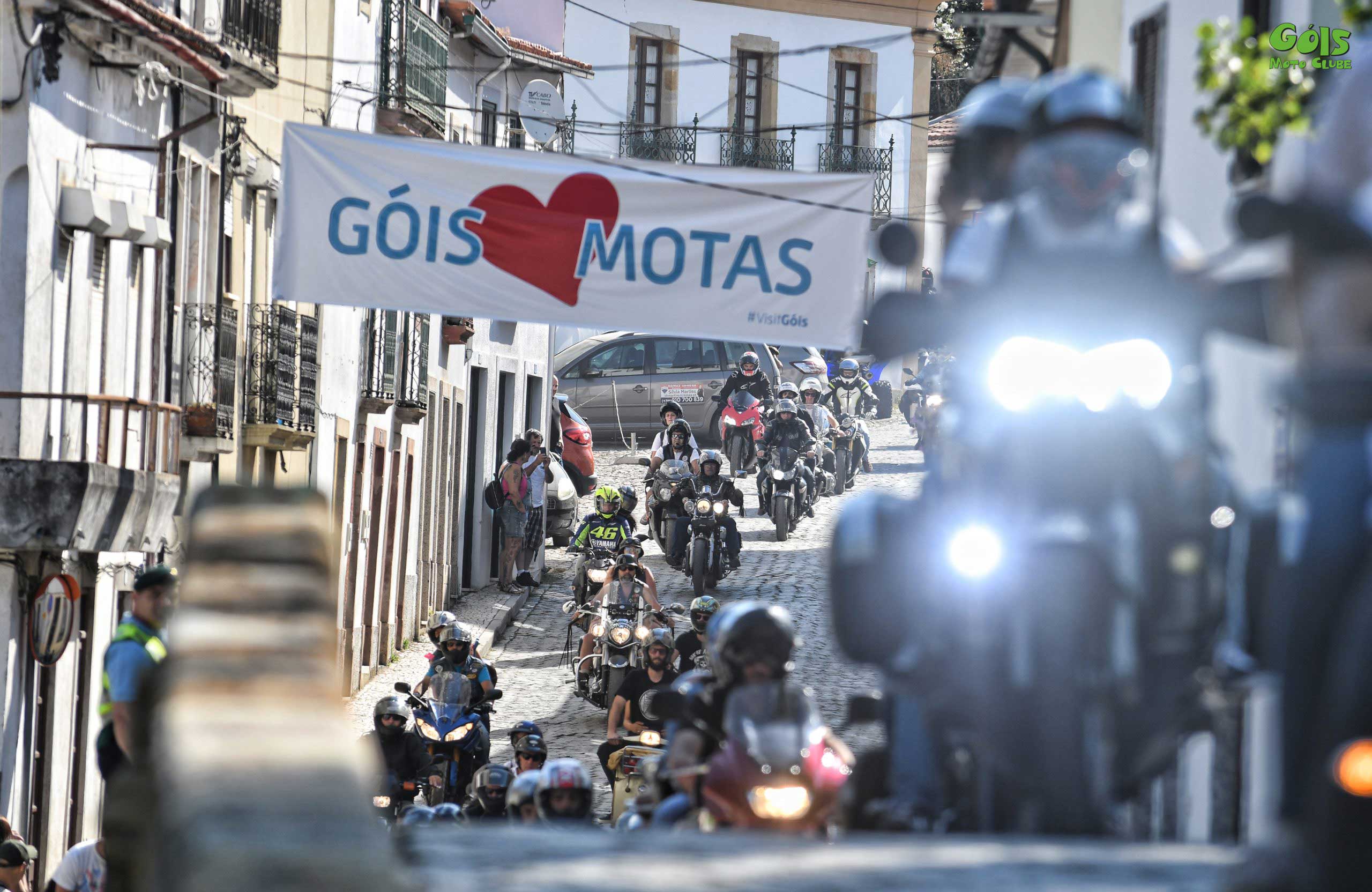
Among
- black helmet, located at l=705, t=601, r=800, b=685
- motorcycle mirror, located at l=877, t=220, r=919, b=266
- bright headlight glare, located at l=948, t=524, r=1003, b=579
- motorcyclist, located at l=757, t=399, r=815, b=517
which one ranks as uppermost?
motorcycle mirror, located at l=877, t=220, r=919, b=266

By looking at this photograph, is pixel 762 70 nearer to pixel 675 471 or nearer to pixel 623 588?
pixel 675 471

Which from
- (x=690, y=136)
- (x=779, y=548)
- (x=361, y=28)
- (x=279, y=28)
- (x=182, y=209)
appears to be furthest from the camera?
(x=690, y=136)

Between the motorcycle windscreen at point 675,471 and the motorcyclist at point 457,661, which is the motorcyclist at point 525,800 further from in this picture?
the motorcycle windscreen at point 675,471

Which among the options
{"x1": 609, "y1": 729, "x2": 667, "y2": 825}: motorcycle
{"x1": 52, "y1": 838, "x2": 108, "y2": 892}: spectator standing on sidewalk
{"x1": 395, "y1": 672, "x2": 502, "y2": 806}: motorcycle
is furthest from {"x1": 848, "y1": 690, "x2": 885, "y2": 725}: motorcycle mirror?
{"x1": 395, "y1": 672, "x2": 502, "y2": 806}: motorcycle

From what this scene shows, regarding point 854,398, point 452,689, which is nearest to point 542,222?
point 452,689

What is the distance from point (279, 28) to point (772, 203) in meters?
9.67

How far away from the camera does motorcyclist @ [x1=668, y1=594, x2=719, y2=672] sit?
2256 centimetres

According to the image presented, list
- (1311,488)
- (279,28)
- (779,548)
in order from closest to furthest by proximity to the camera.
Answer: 1. (1311,488)
2. (279,28)
3. (779,548)

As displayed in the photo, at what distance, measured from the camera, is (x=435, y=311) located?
18.0 metres

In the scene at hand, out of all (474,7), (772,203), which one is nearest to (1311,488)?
(772,203)

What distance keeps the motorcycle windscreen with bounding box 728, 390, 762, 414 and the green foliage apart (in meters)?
30.5

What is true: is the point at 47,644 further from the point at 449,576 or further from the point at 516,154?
the point at 449,576

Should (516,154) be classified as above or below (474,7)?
below

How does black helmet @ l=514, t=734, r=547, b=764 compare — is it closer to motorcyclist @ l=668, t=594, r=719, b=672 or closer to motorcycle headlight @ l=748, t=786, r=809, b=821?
motorcyclist @ l=668, t=594, r=719, b=672
